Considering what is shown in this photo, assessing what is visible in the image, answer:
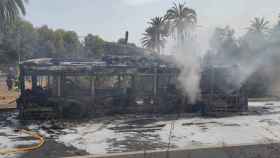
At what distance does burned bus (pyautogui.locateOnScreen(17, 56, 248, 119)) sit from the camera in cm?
1276

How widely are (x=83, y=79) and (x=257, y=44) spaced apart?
12567 millimetres

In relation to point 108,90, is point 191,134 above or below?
below

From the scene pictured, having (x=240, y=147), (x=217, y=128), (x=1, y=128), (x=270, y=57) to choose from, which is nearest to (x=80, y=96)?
(x=1, y=128)

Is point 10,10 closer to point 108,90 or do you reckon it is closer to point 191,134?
point 108,90

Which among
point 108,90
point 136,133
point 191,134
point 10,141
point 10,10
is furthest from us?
point 10,10

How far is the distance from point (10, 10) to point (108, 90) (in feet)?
44.3

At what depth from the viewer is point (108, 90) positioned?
14.0m

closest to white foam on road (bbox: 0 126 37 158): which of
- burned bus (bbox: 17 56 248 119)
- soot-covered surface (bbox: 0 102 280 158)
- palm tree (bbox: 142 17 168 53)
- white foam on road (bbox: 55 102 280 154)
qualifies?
soot-covered surface (bbox: 0 102 280 158)

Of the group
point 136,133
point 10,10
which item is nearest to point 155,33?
point 10,10

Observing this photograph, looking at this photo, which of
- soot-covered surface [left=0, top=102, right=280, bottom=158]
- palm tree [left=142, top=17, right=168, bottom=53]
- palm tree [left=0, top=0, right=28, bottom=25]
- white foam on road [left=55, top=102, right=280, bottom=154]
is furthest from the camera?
palm tree [left=142, top=17, right=168, bottom=53]

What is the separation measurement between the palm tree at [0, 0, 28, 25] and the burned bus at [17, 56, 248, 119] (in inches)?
432

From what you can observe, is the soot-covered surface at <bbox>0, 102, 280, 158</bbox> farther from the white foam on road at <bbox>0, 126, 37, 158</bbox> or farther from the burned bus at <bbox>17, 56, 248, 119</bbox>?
the burned bus at <bbox>17, 56, 248, 119</bbox>

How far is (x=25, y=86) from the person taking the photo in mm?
12984

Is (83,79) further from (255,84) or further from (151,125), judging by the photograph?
(255,84)
